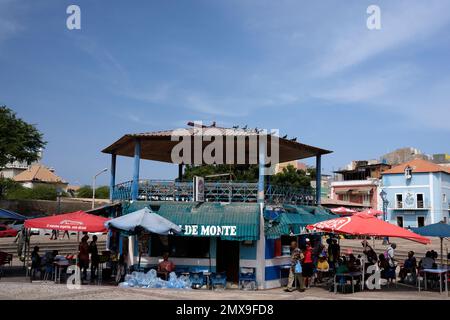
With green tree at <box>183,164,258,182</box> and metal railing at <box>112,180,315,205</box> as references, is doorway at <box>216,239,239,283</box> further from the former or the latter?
green tree at <box>183,164,258,182</box>

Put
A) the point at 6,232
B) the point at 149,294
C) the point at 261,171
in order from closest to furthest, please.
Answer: the point at 149,294
the point at 261,171
the point at 6,232

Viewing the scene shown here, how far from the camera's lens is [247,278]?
15.7 m

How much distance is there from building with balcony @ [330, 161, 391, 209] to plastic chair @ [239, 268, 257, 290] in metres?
47.2

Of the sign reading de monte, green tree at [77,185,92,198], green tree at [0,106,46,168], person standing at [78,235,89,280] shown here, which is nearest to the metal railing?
the sign reading de monte

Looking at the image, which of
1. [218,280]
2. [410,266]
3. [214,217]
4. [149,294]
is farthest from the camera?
[410,266]

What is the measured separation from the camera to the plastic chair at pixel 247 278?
1550 centimetres

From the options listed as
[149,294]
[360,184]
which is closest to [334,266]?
[149,294]

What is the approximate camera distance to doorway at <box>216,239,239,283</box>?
1605 centimetres

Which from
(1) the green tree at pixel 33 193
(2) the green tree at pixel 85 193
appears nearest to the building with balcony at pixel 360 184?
(1) the green tree at pixel 33 193

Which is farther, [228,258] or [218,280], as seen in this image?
[228,258]

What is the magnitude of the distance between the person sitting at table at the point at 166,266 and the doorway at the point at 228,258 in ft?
6.07

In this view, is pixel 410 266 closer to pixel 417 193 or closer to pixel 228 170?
pixel 228 170

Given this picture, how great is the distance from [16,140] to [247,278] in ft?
111
